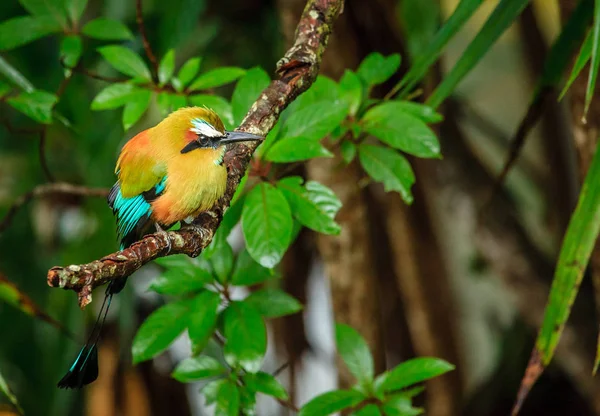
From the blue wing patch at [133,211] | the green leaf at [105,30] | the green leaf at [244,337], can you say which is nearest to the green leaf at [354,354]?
the green leaf at [244,337]

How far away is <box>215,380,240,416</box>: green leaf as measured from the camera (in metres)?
1.07

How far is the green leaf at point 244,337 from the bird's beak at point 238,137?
26 cm

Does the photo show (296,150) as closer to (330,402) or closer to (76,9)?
(330,402)

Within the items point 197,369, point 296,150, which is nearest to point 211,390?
point 197,369

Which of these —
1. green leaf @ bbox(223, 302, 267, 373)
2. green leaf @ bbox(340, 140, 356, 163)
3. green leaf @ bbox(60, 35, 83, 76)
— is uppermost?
green leaf @ bbox(60, 35, 83, 76)

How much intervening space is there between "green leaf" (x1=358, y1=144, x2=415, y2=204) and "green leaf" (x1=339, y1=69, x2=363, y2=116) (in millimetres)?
59

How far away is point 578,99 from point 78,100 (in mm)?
1160

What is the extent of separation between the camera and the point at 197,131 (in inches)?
39.9

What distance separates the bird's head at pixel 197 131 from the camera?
1005mm

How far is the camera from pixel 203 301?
3.57 feet

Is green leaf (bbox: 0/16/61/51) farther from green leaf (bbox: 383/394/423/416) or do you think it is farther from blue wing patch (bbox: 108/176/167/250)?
green leaf (bbox: 383/394/423/416)

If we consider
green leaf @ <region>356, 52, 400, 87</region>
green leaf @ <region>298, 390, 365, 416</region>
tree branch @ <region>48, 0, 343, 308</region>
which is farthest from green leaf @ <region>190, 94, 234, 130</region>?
green leaf @ <region>298, 390, 365, 416</region>

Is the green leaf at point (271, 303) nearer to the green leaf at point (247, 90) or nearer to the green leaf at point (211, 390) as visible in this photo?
the green leaf at point (211, 390)

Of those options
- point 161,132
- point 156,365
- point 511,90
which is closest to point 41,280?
point 156,365
